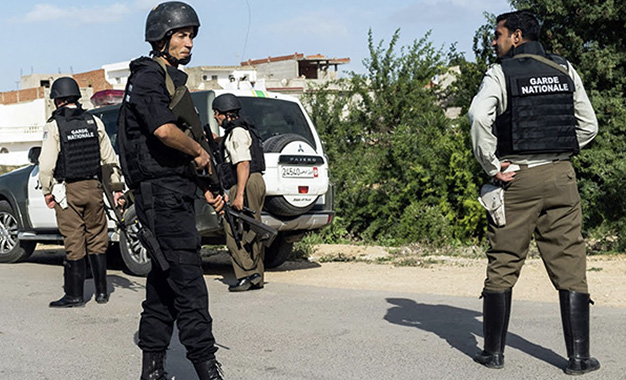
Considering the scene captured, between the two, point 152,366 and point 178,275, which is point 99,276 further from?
point 178,275

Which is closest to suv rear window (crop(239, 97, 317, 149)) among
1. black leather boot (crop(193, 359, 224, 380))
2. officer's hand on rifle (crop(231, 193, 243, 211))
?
officer's hand on rifle (crop(231, 193, 243, 211))

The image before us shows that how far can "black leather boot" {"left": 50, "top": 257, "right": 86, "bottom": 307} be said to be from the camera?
7.73m

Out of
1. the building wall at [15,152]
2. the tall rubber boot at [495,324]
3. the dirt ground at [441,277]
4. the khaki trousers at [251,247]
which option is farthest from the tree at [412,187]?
the building wall at [15,152]

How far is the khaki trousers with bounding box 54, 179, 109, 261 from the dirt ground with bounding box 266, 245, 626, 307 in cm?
211

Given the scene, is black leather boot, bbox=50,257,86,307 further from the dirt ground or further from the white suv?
the dirt ground

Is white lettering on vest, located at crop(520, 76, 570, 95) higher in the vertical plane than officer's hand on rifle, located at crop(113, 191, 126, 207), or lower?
higher

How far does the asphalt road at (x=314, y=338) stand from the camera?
524 centimetres

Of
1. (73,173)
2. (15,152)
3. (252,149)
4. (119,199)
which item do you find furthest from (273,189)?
(15,152)

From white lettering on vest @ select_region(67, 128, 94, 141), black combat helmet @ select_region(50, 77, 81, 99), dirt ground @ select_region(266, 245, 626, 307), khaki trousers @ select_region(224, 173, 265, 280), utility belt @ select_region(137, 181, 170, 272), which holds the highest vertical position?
black combat helmet @ select_region(50, 77, 81, 99)

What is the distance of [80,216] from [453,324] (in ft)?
11.7

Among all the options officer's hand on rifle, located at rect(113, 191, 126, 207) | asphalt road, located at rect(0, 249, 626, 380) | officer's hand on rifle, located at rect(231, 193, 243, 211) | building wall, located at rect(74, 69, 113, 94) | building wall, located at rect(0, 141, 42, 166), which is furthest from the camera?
building wall, located at rect(74, 69, 113, 94)

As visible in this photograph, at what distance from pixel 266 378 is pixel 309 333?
4.04ft

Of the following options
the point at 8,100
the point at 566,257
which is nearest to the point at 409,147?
the point at 566,257

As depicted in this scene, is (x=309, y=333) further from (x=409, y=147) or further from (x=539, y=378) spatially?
(x=409, y=147)
